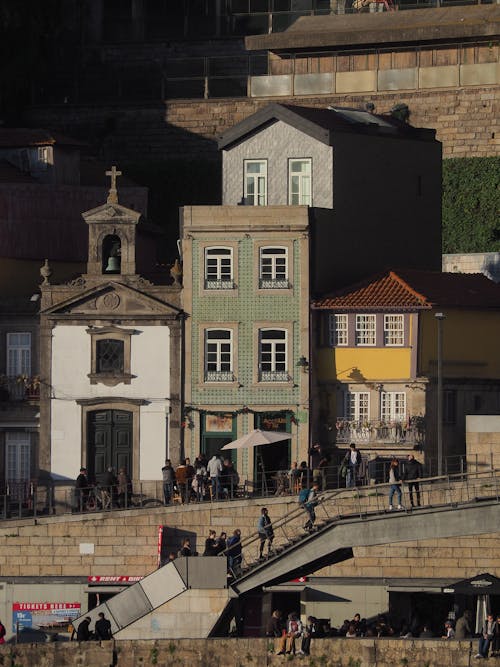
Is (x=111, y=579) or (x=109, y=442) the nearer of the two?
(x=111, y=579)

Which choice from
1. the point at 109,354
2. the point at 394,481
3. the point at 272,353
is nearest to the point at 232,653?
the point at 394,481

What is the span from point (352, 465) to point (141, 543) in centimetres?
577

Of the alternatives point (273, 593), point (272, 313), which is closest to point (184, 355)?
point (272, 313)

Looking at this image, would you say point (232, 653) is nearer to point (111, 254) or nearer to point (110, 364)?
point (110, 364)

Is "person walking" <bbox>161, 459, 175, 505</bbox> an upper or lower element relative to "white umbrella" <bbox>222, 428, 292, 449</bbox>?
lower

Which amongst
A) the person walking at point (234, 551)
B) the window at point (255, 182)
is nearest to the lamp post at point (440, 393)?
the person walking at point (234, 551)

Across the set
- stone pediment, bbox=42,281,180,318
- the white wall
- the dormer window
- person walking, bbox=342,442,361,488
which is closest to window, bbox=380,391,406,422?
person walking, bbox=342,442,361,488

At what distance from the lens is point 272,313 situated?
275 ft

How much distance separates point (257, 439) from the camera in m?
81.4

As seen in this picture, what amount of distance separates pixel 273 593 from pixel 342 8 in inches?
1372

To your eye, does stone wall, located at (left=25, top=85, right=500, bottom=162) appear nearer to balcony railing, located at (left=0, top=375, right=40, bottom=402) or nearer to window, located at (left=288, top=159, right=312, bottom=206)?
window, located at (left=288, top=159, right=312, bottom=206)

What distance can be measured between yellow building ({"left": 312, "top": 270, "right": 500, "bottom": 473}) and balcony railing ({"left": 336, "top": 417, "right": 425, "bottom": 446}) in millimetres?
26

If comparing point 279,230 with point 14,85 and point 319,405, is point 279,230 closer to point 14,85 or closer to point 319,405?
point 319,405

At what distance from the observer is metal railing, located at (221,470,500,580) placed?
7488cm
